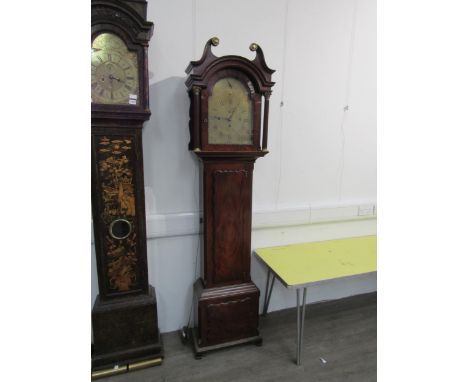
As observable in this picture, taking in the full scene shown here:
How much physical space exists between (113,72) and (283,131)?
3.61ft

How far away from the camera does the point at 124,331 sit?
1569 millimetres

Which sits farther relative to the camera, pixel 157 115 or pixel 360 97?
pixel 360 97

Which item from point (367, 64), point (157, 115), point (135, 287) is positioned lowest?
point (135, 287)

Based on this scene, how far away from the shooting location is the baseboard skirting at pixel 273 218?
5.74 ft

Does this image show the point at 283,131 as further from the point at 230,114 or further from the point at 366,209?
the point at 366,209

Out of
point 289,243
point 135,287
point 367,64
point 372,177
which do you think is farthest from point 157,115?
point 372,177

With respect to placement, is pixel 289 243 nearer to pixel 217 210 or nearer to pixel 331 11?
pixel 217 210

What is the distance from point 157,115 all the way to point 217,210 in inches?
25.4

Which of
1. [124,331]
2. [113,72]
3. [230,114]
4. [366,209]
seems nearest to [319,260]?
[366,209]

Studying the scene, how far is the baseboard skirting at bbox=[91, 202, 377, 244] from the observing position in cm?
175

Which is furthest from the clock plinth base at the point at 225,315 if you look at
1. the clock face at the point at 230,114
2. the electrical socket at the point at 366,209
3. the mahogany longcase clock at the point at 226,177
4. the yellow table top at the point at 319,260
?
the electrical socket at the point at 366,209

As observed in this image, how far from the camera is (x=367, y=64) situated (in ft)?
6.89

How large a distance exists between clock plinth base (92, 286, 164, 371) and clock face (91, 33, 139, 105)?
40.9 inches

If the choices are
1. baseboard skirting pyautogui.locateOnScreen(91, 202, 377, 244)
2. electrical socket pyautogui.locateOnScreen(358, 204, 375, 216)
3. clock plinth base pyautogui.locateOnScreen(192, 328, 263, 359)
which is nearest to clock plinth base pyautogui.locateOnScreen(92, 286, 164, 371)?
clock plinth base pyautogui.locateOnScreen(192, 328, 263, 359)
